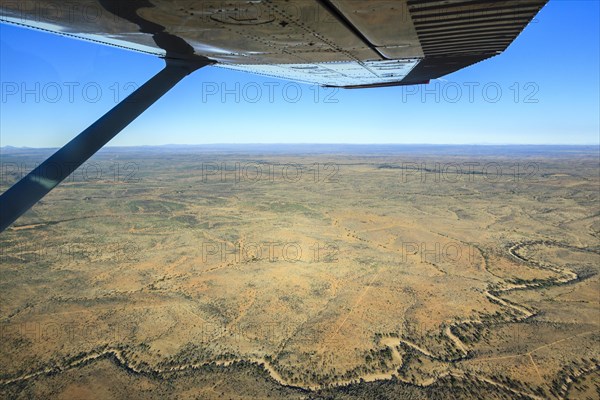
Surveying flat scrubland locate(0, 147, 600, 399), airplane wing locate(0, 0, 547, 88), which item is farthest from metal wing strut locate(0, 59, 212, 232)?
flat scrubland locate(0, 147, 600, 399)

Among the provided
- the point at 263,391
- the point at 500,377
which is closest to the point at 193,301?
the point at 263,391

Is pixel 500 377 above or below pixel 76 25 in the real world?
below

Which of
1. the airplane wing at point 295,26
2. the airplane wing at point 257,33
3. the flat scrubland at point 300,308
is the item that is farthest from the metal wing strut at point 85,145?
the flat scrubland at point 300,308

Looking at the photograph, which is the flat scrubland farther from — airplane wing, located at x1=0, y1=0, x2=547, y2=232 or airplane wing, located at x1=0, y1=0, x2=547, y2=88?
airplane wing, located at x1=0, y1=0, x2=547, y2=88

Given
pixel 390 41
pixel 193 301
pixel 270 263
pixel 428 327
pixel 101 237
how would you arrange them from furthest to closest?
1. pixel 101 237
2. pixel 270 263
3. pixel 193 301
4. pixel 428 327
5. pixel 390 41

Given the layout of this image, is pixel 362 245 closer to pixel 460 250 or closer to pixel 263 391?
pixel 460 250

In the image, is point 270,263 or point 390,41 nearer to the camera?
point 390,41

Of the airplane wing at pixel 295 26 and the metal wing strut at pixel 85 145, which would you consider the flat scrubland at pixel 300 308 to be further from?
the airplane wing at pixel 295 26

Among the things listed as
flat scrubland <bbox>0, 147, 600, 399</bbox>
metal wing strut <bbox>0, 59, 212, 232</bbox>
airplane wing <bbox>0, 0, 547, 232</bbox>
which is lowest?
flat scrubland <bbox>0, 147, 600, 399</bbox>

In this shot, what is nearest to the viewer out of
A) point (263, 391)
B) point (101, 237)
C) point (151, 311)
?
point (263, 391)
